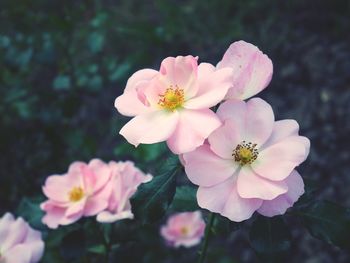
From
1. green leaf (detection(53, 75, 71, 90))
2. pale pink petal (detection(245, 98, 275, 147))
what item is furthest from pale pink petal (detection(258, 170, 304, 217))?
green leaf (detection(53, 75, 71, 90))

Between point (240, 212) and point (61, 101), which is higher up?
point (240, 212)

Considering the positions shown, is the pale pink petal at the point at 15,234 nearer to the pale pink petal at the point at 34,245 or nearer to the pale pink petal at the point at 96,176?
the pale pink petal at the point at 34,245

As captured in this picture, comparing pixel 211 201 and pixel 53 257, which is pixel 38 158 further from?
pixel 211 201

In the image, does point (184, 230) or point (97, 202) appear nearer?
point (97, 202)

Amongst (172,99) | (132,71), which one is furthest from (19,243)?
(132,71)

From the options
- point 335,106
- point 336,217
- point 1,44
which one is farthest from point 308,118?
point 336,217

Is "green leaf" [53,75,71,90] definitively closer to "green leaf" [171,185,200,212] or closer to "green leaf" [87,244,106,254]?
"green leaf" [87,244,106,254]

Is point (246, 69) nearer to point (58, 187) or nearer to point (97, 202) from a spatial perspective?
point (97, 202)
